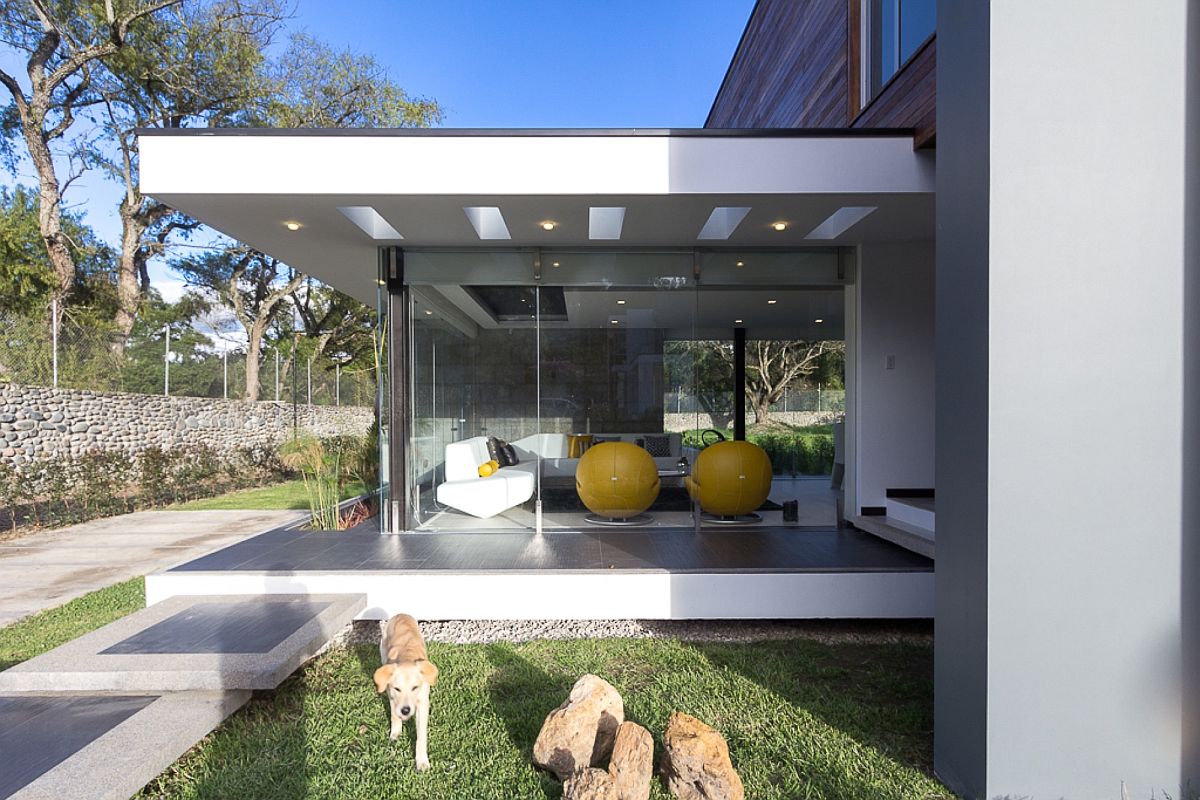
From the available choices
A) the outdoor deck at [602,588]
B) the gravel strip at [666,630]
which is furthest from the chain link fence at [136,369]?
the gravel strip at [666,630]

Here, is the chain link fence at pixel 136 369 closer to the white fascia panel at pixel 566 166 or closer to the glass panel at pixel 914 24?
the white fascia panel at pixel 566 166

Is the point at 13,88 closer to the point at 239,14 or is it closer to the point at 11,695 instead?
the point at 239,14

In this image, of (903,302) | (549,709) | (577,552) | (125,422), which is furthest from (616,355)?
(125,422)

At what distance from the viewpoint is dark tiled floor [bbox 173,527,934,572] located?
15.1 ft

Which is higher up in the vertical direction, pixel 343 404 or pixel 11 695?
pixel 343 404

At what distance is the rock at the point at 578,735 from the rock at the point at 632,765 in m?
0.21

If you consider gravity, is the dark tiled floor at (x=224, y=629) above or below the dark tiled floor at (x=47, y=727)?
above

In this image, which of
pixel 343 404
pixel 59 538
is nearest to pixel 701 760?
pixel 59 538

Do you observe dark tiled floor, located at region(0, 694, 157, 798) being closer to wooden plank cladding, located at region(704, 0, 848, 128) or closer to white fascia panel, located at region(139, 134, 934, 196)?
white fascia panel, located at region(139, 134, 934, 196)

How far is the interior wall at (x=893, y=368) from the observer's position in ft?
20.2

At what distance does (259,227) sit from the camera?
540 cm

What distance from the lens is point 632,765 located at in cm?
242

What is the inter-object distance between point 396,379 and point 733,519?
3617mm

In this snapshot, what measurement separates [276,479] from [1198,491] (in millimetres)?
15666
